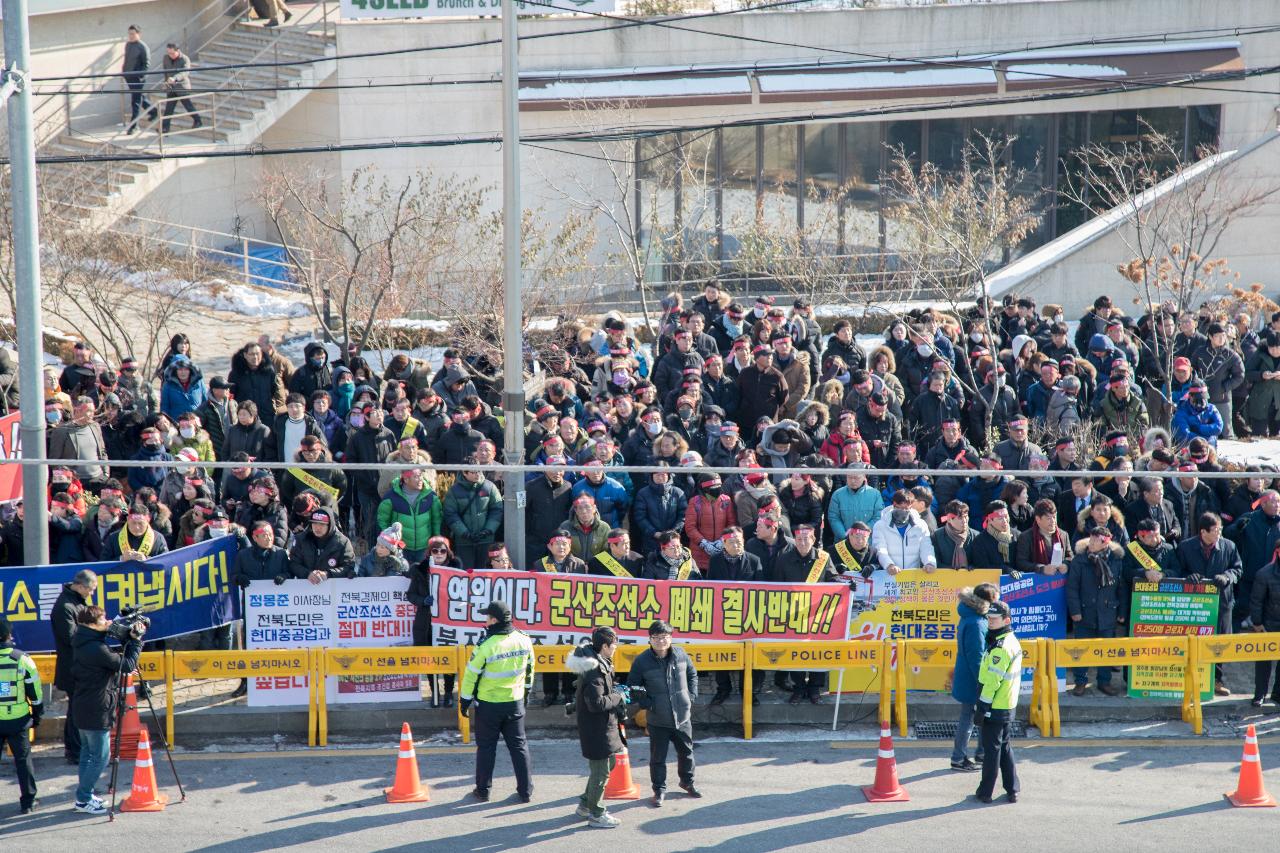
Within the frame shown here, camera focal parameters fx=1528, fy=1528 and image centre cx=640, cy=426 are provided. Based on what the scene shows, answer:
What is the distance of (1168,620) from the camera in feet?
43.5

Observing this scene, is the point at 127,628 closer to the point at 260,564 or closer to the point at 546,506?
the point at 260,564

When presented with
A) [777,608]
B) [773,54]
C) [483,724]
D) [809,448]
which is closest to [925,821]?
[777,608]

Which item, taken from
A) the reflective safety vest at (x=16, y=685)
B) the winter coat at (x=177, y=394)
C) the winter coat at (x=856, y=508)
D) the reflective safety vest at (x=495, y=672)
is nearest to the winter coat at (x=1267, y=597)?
the winter coat at (x=856, y=508)

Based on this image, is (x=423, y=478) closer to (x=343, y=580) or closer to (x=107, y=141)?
(x=343, y=580)

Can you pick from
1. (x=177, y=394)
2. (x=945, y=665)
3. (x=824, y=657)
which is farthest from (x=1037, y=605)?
(x=177, y=394)

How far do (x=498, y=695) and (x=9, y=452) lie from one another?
4892 millimetres

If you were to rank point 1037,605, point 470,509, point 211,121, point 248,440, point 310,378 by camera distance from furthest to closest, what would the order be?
point 211,121
point 310,378
point 248,440
point 470,509
point 1037,605

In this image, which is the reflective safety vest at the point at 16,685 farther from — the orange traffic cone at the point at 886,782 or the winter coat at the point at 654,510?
the orange traffic cone at the point at 886,782

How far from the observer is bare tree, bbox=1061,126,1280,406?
1938 centimetres

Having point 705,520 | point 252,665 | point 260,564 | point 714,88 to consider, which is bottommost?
point 252,665

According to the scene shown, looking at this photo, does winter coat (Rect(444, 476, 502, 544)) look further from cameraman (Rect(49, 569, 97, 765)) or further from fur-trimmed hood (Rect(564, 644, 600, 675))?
cameraman (Rect(49, 569, 97, 765))

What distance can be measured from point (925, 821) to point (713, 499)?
13.4 ft

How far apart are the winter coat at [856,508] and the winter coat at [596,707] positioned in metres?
3.71

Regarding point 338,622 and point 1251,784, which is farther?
point 338,622
